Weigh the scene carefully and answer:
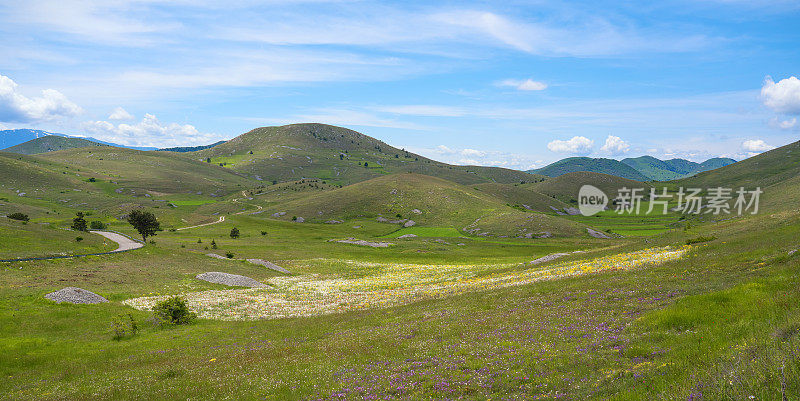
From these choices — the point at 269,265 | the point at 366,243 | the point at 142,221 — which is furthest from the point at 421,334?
the point at 366,243

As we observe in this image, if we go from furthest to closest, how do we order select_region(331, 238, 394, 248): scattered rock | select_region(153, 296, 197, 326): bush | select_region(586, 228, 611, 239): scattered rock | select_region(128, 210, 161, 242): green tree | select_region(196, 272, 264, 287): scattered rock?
select_region(586, 228, 611, 239): scattered rock, select_region(331, 238, 394, 248): scattered rock, select_region(128, 210, 161, 242): green tree, select_region(196, 272, 264, 287): scattered rock, select_region(153, 296, 197, 326): bush

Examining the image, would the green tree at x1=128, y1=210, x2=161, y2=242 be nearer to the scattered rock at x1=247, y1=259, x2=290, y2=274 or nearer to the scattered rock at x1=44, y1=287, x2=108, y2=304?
the scattered rock at x1=247, y1=259, x2=290, y2=274

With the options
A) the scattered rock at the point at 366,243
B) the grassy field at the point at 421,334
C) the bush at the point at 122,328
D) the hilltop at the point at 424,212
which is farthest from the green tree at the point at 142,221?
the hilltop at the point at 424,212

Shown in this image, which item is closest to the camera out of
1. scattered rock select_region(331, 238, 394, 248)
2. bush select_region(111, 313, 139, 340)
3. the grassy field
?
the grassy field

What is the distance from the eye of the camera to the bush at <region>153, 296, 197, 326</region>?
33.4 meters

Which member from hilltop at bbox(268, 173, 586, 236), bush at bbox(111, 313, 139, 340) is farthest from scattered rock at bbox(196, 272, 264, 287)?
hilltop at bbox(268, 173, 586, 236)

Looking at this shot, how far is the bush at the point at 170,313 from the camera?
33375mm

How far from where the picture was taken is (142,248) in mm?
68562

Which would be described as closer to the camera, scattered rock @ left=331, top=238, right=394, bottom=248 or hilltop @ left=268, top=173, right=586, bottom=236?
scattered rock @ left=331, top=238, right=394, bottom=248

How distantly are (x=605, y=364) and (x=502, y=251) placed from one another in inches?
3826

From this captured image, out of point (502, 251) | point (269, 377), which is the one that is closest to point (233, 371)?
point (269, 377)

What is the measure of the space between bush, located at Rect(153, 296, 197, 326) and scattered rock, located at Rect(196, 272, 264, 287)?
20163 millimetres

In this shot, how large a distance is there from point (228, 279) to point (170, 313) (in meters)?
22.1

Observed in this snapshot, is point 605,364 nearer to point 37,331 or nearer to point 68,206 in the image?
point 37,331
